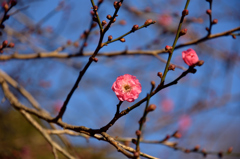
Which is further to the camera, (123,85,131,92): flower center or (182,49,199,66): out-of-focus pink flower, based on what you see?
(123,85,131,92): flower center

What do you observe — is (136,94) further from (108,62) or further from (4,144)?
(4,144)

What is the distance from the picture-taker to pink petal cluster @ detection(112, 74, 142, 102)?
110 cm

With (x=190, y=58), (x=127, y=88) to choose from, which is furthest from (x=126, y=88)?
(x=190, y=58)

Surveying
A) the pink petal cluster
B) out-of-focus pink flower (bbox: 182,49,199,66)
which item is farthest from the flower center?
out-of-focus pink flower (bbox: 182,49,199,66)

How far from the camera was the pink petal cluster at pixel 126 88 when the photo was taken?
1.10 m

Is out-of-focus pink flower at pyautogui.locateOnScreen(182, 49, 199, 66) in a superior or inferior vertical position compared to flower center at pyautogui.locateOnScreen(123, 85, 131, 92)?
superior

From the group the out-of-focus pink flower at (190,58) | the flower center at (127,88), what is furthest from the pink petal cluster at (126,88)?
the out-of-focus pink flower at (190,58)

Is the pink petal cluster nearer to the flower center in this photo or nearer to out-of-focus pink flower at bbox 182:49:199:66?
the flower center

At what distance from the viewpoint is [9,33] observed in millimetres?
2918

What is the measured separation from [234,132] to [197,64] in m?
9.17

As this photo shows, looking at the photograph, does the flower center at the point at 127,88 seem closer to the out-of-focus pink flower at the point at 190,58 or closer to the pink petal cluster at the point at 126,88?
the pink petal cluster at the point at 126,88

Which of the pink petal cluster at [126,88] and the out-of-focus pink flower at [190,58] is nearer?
the out-of-focus pink flower at [190,58]

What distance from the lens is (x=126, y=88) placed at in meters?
1.15

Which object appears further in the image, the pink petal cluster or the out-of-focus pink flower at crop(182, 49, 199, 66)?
the pink petal cluster
